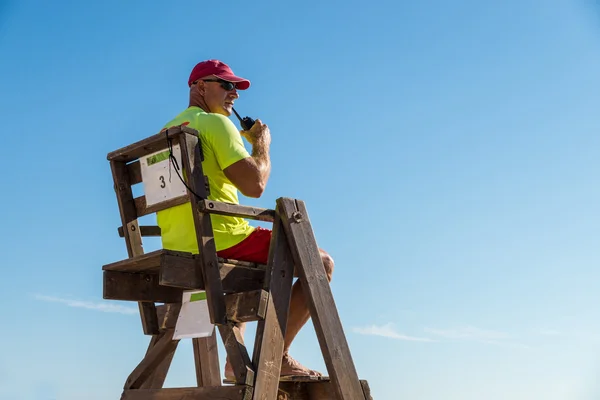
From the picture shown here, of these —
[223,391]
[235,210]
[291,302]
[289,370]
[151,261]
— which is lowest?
[223,391]

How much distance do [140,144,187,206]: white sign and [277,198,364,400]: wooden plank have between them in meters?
0.62

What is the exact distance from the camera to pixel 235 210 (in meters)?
4.81

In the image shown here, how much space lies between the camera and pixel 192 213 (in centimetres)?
484

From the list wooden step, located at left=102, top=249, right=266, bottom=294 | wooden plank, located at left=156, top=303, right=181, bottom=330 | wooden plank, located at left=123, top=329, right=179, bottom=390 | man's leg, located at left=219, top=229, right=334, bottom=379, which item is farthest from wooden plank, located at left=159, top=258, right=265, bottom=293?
wooden plank, located at left=123, top=329, right=179, bottom=390

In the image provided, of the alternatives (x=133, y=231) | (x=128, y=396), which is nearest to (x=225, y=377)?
(x=128, y=396)

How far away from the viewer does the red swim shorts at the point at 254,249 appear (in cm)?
504

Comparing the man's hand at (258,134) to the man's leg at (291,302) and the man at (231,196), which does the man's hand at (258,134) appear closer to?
the man at (231,196)

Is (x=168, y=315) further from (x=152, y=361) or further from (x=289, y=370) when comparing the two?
(x=289, y=370)

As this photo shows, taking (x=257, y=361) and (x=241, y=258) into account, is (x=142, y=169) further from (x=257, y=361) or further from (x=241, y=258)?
(x=257, y=361)

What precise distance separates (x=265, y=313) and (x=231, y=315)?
0.22 m

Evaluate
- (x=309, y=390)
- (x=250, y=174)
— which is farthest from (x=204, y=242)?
(x=309, y=390)

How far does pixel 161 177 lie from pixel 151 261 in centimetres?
51

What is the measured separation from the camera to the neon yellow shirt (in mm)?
4965

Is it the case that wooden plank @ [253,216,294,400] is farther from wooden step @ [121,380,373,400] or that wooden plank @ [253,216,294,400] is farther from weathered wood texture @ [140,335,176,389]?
weathered wood texture @ [140,335,176,389]
